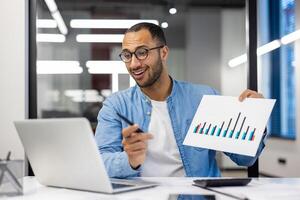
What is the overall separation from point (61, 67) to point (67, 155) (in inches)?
188

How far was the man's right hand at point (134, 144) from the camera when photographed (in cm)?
125

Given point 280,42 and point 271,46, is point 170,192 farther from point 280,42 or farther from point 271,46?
point 271,46

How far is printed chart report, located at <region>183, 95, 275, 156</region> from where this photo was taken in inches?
53.4

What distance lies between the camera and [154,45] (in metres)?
1.92

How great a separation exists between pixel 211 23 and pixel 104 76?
2.06m

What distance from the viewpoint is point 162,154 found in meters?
1.76

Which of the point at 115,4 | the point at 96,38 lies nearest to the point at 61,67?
the point at 96,38

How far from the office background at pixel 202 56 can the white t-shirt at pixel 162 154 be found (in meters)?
2.66

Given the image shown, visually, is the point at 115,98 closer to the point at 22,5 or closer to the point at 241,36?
the point at 22,5

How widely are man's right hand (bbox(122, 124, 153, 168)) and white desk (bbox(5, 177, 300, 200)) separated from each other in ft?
0.41

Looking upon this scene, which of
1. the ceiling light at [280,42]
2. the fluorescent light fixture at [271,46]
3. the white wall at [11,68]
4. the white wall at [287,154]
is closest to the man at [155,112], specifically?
the white wall at [11,68]

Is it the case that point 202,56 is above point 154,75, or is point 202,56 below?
above

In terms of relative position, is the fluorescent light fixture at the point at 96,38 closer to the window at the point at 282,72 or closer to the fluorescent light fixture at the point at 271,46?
the fluorescent light fixture at the point at 271,46

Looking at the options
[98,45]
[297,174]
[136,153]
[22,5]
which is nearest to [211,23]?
[98,45]
